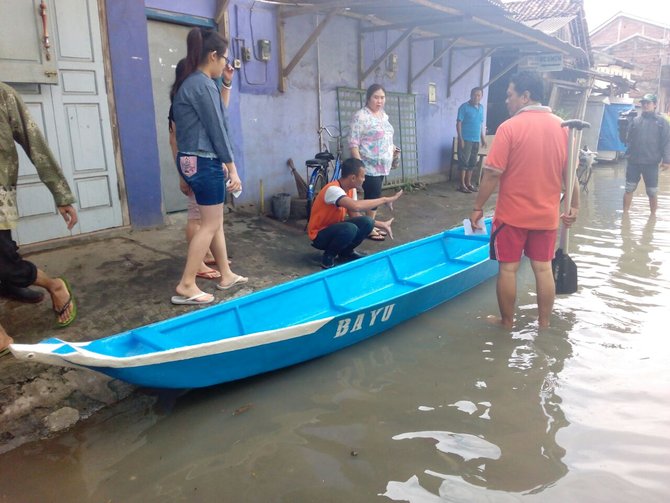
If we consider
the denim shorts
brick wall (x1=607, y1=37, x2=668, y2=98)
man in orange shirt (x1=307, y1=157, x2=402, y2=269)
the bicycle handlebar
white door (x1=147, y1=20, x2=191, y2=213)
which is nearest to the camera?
the denim shorts

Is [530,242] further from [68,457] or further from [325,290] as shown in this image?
[68,457]

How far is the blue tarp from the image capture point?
1789cm

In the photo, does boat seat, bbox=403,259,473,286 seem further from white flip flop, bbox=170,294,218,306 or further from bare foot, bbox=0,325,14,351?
bare foot, bbox=0,325,14,351

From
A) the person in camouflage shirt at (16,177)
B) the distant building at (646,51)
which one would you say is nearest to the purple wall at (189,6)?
the person in camouflage shirt at (16,177)

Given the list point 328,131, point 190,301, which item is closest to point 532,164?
point 190,301

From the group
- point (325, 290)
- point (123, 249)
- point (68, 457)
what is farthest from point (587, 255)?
point (68, 457)

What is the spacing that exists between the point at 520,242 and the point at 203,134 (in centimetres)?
246

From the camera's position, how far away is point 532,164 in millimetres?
3594

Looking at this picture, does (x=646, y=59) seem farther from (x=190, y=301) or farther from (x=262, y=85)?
(x=190, y=301)

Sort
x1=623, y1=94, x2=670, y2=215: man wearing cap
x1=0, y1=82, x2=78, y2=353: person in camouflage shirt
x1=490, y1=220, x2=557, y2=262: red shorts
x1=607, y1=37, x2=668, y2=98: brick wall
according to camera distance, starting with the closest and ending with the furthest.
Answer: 1. x1=0, y1=82, x2=78, y2=353: person in camouflage shirt
2. x1=490, y1=220, x2=557, y2=262: red shorts
3. x1=623, y1=94, x2=670, y2=215: man wearing cap
4. x1=607, y1=37, x2=668, y2=98: brick wall

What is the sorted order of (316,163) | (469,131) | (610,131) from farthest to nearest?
(610,131), (469,131), (316,163)

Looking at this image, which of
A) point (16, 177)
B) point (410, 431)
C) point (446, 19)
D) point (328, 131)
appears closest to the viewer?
point (410, 431)

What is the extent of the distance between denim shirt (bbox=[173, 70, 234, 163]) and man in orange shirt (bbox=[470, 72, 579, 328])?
1.95 m

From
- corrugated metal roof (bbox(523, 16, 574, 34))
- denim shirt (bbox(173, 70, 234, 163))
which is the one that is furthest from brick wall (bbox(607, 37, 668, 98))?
denim shirt (bbox(173, 70, 234, 163))
